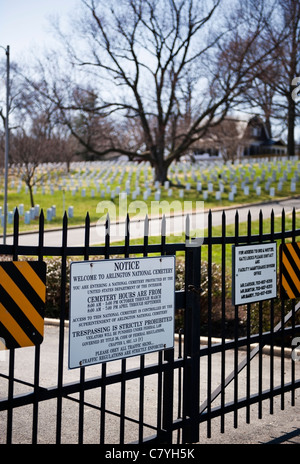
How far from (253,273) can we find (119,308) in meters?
1.66

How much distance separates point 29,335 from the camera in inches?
142

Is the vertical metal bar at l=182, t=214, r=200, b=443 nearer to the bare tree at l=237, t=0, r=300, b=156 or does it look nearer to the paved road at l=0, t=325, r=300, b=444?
the paved road at l=0, t=325, r=300, b=444

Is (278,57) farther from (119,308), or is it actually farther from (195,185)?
(119,308)

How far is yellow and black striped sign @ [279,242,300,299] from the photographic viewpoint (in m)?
5.65

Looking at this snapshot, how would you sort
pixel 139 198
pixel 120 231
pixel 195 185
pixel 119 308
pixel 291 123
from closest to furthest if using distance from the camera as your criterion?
pixel 119 308, pixel 120 231, pixel 139 198, pixel 195 185, pixel 291 123

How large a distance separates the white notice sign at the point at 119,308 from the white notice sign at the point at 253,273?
2.85 feet

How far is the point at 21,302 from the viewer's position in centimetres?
360

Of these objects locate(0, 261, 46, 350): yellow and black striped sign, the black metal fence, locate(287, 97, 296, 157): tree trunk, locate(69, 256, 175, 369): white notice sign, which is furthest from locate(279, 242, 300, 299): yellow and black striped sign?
locate(287, 97, 296, 157): tree trunk

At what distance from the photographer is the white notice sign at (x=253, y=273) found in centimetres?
505

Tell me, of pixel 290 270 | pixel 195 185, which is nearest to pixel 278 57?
pixel 195 185

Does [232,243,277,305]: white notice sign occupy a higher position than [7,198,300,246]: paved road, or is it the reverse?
[232,243,277,305]: white notice sign

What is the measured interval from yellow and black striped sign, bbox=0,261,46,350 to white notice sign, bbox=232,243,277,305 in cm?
198

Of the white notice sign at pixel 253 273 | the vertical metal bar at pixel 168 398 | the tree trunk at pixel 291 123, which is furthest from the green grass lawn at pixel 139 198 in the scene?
the vertical metal bar at pixel 168 398
